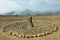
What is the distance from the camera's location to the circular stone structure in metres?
6.88

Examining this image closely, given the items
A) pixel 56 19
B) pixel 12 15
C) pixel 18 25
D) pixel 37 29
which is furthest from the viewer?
pixel 12 15

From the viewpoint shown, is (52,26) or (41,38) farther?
(52,26)

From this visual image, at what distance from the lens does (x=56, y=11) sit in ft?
33.8

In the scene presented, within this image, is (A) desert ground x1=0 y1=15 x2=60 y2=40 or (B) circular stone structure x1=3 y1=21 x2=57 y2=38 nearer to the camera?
(A) desert ground x1=0 y1=15 x2=60 y2=40

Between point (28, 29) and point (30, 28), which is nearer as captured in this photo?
point (28, 29)

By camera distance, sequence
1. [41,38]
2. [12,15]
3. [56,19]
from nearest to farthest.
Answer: [41,38], [56,19], [12,15]

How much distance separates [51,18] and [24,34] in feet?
9.28

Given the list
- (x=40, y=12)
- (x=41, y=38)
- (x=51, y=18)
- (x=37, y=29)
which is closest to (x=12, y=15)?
(x=40, y=12)

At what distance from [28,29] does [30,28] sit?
144mm

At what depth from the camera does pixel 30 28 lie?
24.7 feet

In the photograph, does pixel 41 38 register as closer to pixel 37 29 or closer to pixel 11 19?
pixel 37 29

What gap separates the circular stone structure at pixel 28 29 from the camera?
6.88 metres

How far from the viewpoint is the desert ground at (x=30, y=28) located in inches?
265

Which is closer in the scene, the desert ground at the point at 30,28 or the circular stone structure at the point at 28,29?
the desert ground at the point at 30,28
